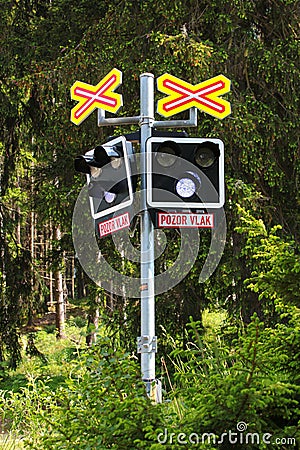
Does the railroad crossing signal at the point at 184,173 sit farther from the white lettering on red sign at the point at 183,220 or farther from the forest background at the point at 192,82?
the forest background at the point at 192,82

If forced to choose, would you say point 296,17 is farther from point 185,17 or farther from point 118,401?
point 118,401

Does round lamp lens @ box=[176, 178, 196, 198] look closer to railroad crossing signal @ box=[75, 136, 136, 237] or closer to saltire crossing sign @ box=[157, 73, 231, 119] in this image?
railroad crossing signal @ box=[75, 136, 136, 237]

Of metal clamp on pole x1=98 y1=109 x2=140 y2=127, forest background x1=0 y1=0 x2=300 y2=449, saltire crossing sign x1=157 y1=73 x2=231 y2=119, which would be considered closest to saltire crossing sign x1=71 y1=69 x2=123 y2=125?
metal clamp on pole x1=98 y1=109 x2=140 y2=127

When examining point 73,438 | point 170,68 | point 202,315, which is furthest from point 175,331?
point 73,438

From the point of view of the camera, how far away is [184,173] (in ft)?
9.94

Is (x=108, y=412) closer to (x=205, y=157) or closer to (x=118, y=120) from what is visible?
(x=205, y=157)

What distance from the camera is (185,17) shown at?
708 centimetres

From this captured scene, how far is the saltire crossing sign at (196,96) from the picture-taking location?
331cm

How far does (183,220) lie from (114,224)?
33cm

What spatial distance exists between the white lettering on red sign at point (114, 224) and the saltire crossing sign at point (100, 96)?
2.21ft

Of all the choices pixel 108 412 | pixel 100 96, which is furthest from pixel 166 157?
pixel 108 412

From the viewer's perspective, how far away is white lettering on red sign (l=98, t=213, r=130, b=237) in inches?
115

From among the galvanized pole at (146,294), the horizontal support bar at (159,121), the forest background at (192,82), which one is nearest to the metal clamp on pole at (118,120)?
the horizontal support bar at (159,121)

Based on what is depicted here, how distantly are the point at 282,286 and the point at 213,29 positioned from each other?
531 centimetres
